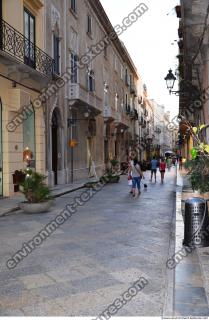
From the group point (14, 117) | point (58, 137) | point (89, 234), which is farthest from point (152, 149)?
point (89, 234)

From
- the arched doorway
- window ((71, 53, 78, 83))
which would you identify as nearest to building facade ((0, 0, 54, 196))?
the arched doorway

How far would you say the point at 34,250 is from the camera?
7.05 m

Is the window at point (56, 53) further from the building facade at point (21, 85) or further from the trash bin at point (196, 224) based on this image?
the trash bin at point (196, 224)

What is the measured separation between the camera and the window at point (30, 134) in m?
16.8

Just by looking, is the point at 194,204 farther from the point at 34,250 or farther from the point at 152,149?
the point at 152,149

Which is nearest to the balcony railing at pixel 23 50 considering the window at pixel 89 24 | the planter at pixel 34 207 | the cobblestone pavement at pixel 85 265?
the planter at pixel 34 207

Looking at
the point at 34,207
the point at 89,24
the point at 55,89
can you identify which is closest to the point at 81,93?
the point at 55,89

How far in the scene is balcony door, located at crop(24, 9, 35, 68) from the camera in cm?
1633

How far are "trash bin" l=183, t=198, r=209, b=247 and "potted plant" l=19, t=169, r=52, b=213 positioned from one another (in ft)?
17.4

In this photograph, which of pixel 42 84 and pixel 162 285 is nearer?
pixel 162 285

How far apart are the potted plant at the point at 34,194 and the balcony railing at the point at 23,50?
4.95 metres

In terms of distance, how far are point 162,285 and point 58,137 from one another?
1640cm

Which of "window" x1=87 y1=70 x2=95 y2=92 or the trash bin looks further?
"window" x1=87 y1=70 x2=95 y2=92

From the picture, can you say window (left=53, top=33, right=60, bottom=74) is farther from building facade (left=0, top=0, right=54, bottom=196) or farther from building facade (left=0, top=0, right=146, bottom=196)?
building facade (left=0, top=0, right=54, bottom=196)
